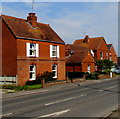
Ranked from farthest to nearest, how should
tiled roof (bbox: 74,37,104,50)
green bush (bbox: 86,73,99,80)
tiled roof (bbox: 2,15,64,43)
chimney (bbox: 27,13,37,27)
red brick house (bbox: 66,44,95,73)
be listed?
tiled roof (bbox: 74,37,104,50) → red brick house (bbox: 66,44,95,73) → green bush (bbox: 86,73,99,80) → chimney (bbox: 27,13,37,27) → tiled roof (bbox: 2,15,64,43)

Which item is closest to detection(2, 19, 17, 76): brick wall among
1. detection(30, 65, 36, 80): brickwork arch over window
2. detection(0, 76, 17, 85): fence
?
detection(0, 76, 17, 85): fence

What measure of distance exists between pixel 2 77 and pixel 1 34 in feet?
18.4

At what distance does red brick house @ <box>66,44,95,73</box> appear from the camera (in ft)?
120

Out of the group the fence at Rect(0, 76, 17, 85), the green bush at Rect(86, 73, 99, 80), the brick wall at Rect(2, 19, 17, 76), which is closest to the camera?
the fence at Rect(0, 76, 17, 85)

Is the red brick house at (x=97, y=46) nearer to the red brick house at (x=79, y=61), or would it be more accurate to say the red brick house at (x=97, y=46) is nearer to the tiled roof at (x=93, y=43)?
the tiled roof at (x=93, y=43)

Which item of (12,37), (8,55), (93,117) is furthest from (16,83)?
(93,117)

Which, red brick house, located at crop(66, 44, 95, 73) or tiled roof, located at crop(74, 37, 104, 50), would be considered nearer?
red brick house, located at crop(66, 44, 95, 73)

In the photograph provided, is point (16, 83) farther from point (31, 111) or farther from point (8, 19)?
point (31, 111)

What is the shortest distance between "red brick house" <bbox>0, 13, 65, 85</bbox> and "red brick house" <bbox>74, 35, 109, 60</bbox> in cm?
2027

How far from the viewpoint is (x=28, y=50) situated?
79.8 feet

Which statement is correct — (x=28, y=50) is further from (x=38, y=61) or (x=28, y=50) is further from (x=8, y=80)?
(x=8, y=80)

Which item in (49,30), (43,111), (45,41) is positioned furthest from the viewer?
(49,30)

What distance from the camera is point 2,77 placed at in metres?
23.5

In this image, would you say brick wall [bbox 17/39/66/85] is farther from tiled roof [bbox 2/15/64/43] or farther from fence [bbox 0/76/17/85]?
tiled roof [bbox 2/15/64/43]
